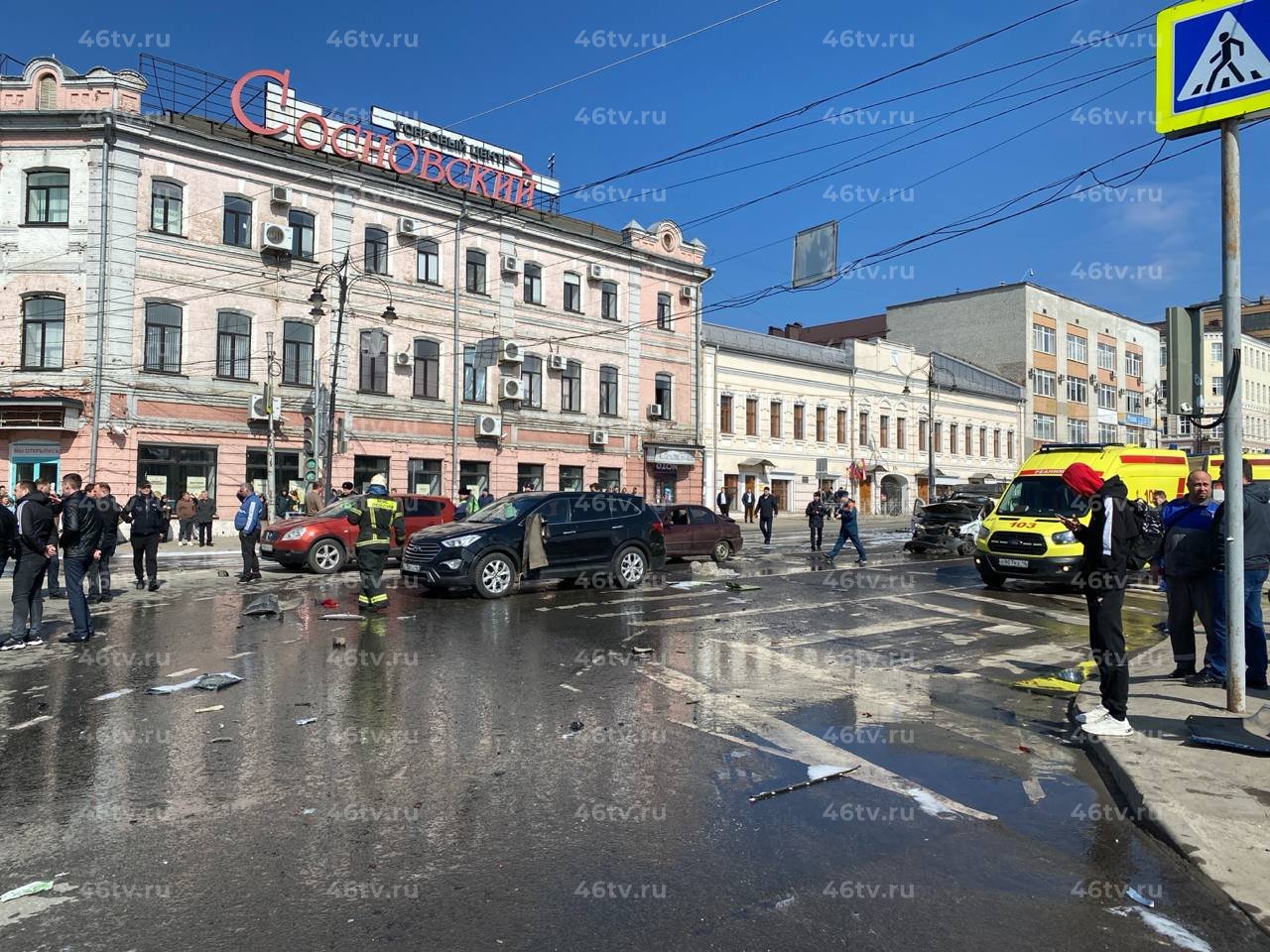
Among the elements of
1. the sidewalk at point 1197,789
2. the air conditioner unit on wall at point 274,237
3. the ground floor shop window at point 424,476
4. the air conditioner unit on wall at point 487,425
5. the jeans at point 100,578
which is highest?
the air conditioner unit on wall at point 274,237

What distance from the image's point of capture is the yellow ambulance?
14.6m

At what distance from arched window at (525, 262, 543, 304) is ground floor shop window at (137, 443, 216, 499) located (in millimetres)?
13374

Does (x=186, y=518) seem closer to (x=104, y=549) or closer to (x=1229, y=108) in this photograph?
(x=104, y=549)

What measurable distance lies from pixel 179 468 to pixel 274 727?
74.0 ft

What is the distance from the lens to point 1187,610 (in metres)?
7.94

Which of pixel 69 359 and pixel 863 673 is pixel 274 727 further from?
pixel 69 359

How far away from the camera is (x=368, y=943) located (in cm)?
339

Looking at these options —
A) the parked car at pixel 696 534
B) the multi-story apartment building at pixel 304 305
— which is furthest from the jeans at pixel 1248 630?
the multi-story apartment building at pixel 304 305

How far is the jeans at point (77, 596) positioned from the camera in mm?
9820

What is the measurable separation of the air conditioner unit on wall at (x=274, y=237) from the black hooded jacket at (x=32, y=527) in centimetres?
1937

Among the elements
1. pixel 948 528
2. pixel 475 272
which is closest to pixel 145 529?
pixel 948 528

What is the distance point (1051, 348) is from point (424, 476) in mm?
50326

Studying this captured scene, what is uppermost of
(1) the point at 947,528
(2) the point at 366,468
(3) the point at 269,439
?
(3) the point at 269,439

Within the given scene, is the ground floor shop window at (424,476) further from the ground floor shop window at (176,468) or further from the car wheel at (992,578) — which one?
the car wheel at (992,578)
